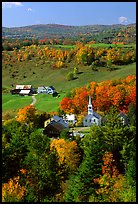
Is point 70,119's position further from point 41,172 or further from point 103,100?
point 41,172

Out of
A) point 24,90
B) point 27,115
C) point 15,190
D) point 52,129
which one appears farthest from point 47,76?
point 15,190

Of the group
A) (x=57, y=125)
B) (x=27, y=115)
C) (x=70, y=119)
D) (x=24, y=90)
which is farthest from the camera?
(x=24, y=90)

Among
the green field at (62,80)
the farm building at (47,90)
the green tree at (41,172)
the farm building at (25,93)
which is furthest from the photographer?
the farm building at (25,93)

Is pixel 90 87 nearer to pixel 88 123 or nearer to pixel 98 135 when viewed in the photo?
pixel 88 123

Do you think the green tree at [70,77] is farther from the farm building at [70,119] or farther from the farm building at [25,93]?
the farm building at [70,119]

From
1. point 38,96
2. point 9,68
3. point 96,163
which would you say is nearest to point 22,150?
point 96,163

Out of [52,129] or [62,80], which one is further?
[62,80]

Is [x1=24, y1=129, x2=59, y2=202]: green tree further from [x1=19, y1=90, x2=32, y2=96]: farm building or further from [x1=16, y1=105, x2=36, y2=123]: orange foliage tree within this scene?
[x1=19, y1=90, x2=32, y2=96]: farm building

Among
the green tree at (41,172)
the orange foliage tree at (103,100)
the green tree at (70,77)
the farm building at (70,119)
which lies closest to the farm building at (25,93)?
the green tree at (70,77)

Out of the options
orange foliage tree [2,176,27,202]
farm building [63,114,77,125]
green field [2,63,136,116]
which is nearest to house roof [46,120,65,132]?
farm building [63,114,77,125]

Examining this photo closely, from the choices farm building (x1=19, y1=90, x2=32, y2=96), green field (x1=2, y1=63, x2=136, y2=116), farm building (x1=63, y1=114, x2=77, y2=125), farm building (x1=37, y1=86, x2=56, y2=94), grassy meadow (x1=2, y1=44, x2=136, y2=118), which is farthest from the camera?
grassy meadow (x1=2, y1=44, x2=136, y2=118)

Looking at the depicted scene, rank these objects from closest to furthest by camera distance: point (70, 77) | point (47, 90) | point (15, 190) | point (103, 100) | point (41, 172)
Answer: point (15, 190), point (41, 172), point (103, 100), point (47, 90), point (70, 77)
